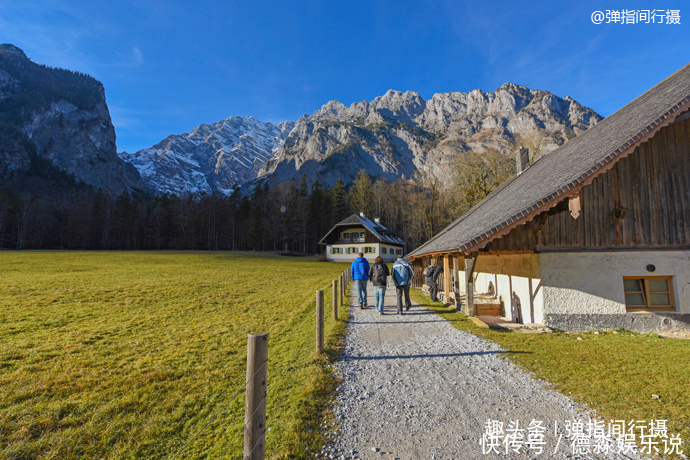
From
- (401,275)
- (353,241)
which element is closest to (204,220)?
(353,241)

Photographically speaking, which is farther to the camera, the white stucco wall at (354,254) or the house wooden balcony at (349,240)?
the house wooden balcony at (349,240)

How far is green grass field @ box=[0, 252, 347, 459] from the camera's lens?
350 cm

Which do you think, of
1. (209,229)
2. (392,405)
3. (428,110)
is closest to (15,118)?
A: (209,229)

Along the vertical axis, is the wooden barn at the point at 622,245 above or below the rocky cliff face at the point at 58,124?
below

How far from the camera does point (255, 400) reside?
8.23ft

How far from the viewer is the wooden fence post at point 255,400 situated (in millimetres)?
2391

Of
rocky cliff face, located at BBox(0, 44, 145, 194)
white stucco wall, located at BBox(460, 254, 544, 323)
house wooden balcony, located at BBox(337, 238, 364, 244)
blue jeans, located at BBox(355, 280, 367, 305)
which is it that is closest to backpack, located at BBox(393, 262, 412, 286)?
blue jeans, located at BBox(355, 280, 367, 305)

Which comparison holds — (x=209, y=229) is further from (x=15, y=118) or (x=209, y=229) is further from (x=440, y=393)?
(x=15, y=118)

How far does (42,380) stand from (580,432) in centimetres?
842

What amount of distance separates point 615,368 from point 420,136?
16663 centimetres

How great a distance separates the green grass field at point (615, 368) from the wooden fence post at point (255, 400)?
423 cm

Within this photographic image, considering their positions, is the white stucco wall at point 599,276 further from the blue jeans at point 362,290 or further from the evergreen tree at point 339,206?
the evergreen tree at point 339,206

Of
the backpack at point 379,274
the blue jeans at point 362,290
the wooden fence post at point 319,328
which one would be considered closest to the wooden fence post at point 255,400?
the wooden fence post at point 319,328

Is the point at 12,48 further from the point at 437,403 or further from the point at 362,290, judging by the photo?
the point at 437,403
